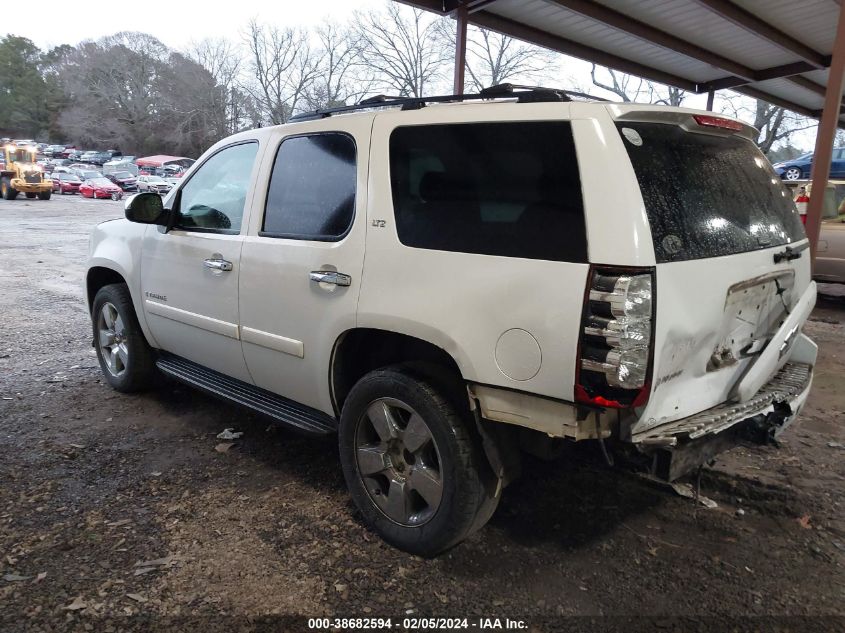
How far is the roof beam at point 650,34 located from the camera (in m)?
8.46

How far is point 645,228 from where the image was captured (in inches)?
83.1

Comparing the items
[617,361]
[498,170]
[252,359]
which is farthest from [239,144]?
[617,361]

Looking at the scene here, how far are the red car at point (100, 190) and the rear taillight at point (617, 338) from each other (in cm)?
3824

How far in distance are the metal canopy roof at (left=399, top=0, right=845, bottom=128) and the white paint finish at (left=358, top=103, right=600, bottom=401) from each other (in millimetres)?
6761

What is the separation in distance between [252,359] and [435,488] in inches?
55.2

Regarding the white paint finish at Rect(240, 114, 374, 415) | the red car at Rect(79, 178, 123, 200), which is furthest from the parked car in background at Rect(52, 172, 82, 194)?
the white paint finish at Rect(240, 114, 374, 415)

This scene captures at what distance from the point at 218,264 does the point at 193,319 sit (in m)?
0.49

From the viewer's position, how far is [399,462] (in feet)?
9.23

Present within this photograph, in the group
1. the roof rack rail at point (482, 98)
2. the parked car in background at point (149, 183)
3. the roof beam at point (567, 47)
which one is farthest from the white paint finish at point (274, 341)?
the parked car in background at point (149, 183)

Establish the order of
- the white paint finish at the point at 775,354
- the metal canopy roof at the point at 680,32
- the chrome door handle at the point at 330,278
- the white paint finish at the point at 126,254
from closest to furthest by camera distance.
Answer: the white paint finish at the point at 775,354 < the chrome door handle at the point at 330,278 < the white paint finish at the point at 126,254 < the metal canopy roof at the point at 680,32

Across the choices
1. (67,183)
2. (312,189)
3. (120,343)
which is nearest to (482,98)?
(312,189)

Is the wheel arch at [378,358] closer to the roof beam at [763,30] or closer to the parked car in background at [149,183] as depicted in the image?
the roof beam at [763,30]

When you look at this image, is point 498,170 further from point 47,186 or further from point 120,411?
point 47,186

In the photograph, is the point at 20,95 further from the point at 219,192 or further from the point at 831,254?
the point at 831,254
